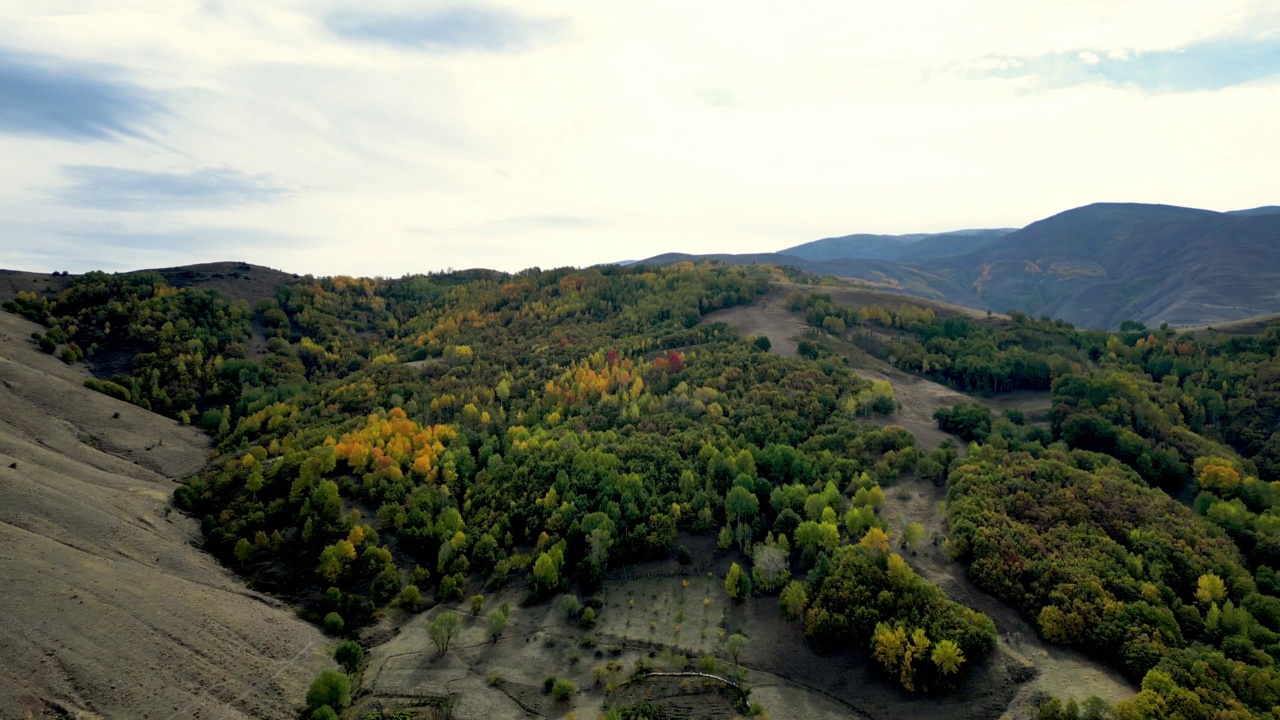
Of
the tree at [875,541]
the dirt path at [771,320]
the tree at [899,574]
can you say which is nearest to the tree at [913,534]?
the tree at [875,541]

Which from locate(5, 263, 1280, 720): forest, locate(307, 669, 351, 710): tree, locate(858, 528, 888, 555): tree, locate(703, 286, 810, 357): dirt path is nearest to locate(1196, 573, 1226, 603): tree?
locate(5, 263, 1280, 720): forest

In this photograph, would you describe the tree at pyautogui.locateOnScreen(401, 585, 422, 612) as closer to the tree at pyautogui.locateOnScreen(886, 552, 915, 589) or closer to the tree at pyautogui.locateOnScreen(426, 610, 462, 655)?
the tree at pyautogui.locateOnScreen(426, 610, 462, 655)

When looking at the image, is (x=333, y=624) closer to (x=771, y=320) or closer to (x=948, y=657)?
(x=948, y=657)

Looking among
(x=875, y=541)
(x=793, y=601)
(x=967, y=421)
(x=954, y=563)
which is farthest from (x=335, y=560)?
(x=967, y=421)

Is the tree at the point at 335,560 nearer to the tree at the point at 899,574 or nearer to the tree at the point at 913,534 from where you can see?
the tree at the point at 899,574

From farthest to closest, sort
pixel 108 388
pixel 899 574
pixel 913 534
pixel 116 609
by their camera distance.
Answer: pixel 108 388 → pixel 913 534 → pixel 899 574 → pixel 116 609

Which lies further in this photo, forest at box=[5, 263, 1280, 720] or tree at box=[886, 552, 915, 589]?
tree at box=[886, 552, 915, 589]

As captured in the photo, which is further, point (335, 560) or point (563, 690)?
point (335, 560)
